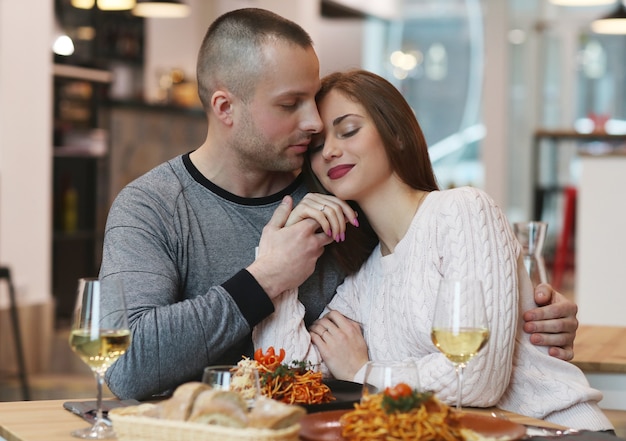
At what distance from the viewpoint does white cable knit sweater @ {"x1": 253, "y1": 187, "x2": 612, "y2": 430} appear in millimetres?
1998

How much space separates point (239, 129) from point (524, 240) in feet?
2.92

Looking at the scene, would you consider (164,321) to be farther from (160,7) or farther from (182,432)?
(160,7)

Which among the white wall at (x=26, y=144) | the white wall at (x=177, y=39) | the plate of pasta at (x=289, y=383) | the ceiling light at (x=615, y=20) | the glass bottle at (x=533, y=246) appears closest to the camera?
the plate of pasta at (x=289, y=383)

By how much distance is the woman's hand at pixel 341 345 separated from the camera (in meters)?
2.20

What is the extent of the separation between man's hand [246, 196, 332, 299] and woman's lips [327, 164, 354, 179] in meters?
0.13

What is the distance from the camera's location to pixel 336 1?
31.8 ft

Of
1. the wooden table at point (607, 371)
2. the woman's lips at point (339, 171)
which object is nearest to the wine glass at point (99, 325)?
the woman's lips at point (339, 171)

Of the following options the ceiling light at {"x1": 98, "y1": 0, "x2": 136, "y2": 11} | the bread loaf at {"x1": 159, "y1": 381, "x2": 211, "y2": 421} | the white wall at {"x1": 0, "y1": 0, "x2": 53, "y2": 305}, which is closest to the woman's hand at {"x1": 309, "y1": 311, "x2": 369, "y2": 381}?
the bread loaf at {"x1": 159, "y1": 381, "x2": 211, "y2": 421}

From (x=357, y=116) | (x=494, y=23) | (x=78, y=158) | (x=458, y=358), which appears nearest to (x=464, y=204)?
(x=357, y=116)

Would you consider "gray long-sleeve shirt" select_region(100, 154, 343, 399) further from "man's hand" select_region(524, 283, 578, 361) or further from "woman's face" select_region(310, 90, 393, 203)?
"man's hand" select_region(524, 283, 578, 361)

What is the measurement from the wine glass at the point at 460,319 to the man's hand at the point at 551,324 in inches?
25.3

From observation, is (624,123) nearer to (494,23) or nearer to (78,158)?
(494,23)

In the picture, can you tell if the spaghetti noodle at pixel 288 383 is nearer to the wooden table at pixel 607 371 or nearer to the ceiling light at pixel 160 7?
the wooden table at pixel 607 371

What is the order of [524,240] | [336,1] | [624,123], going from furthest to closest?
[624,123] < [336,1] < [524,240]
